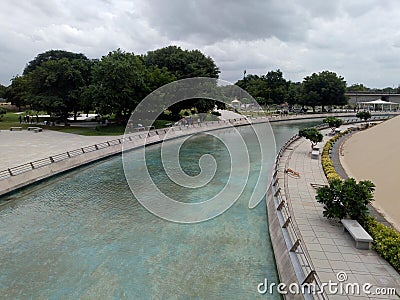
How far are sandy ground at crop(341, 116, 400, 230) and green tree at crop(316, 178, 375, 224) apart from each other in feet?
5.66

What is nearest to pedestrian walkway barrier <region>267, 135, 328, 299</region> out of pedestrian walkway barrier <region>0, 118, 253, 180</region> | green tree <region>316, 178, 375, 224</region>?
green tree <region>316, 178, 375, 224</region>

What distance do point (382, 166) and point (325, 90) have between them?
5108 centimetres

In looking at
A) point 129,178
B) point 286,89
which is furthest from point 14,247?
point 286,89

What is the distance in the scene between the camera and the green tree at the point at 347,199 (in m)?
9.48

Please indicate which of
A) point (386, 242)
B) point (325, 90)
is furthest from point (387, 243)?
point (325, 90)

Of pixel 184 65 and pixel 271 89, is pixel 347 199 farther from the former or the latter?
pixel 271 89

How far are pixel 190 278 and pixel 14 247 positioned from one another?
6681mm

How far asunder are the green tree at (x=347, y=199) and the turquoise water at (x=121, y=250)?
100 inches

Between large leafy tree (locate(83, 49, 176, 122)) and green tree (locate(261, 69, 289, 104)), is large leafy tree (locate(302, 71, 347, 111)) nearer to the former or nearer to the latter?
green tree (locate(261, 69, 289, 104))

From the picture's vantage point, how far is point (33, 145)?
2550cm

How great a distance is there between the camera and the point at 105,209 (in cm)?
1376

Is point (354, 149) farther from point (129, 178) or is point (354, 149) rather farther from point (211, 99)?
point (211, 99)

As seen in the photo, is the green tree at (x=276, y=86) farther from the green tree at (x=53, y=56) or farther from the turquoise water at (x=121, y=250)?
the turquoise water at (x=121, y=250)

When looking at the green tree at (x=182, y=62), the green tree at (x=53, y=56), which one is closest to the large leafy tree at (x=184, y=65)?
the green tree at (x=182, y=62)
